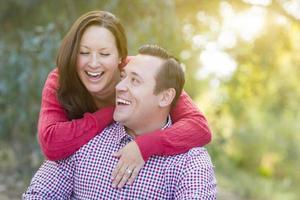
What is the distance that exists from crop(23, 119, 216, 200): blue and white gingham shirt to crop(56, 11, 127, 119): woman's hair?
15 centimetres

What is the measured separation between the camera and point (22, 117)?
5656 millimetres

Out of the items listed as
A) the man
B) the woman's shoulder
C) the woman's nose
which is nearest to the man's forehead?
the man

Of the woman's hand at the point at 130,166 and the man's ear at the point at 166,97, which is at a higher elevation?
the man's ear at the point at 166,97

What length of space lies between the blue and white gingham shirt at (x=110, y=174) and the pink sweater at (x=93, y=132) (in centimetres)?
4

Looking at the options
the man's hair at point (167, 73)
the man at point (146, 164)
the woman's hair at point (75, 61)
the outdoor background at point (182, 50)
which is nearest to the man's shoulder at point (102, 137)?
→ the man at point (146, 164)

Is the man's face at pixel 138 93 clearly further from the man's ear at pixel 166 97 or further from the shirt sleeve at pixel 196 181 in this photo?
the shirt sleeve at pixel 196 181

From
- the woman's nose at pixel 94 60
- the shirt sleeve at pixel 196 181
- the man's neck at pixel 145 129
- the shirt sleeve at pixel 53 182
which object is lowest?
the shirt sleeve at pixel 53 182

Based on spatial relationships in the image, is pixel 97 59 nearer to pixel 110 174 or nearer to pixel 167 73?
pixel 167 73

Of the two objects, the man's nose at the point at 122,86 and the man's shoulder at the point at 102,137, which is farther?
the man's shoulder at the point at 102,137

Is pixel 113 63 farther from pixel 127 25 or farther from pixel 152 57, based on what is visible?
pixel 127 25


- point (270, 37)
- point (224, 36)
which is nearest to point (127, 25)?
point (270, 37)

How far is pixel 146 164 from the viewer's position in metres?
2.67

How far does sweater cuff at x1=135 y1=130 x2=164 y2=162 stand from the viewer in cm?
263

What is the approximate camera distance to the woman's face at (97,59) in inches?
107
